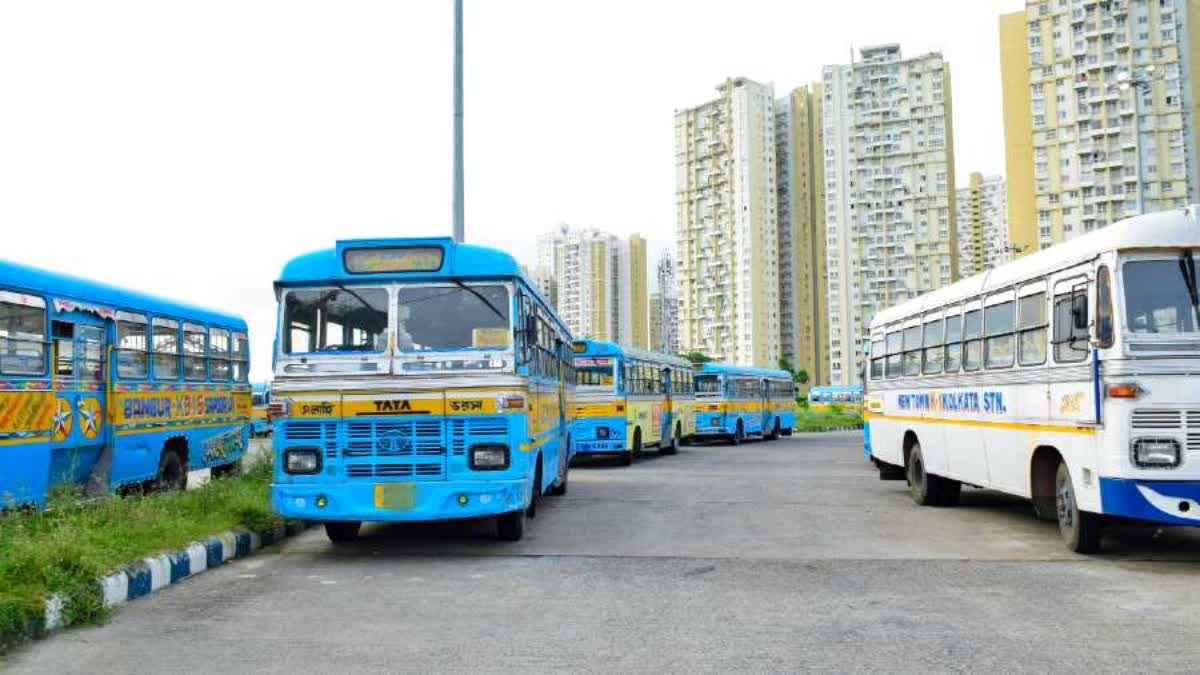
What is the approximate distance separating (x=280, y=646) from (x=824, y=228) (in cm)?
8988

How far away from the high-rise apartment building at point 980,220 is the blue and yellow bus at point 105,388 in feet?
281

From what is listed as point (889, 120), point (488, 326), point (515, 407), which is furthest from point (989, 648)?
point (889, 120)

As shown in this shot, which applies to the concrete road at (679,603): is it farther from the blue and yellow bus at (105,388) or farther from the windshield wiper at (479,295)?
the blue and yellow bus at (105,388)

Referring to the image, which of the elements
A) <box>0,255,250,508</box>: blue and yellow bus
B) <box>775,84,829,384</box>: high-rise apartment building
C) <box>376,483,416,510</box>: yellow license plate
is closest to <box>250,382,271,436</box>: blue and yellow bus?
<box>0,255,250,508</box>: blue and yellow bus

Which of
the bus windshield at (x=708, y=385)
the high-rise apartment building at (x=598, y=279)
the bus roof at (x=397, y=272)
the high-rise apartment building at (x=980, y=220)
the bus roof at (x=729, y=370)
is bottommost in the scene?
the bus windshield at (x=708, y=385)

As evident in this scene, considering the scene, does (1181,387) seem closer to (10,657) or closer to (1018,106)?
(10,657)

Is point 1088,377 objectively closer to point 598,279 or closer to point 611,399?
point 611,399

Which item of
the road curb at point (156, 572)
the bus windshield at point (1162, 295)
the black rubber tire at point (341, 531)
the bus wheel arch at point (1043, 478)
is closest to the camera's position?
the road curb at point (156, 572)

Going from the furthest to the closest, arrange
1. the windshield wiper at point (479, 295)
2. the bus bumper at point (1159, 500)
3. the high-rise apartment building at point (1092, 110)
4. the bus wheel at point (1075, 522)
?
the high-rise apartment building at point (1092, 110), the windshield wiper at point (479, 295), the bus wheel at point (1075, 522), the bus bumper at point (1159, 500)

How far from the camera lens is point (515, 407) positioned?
8.92 m

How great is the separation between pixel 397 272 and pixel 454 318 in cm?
70

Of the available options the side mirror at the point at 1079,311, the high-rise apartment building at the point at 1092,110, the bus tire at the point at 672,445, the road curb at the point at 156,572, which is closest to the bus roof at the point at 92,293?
the road curb at the point at 156,572

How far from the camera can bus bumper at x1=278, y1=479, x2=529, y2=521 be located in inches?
337

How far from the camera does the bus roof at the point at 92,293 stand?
31.2ft
